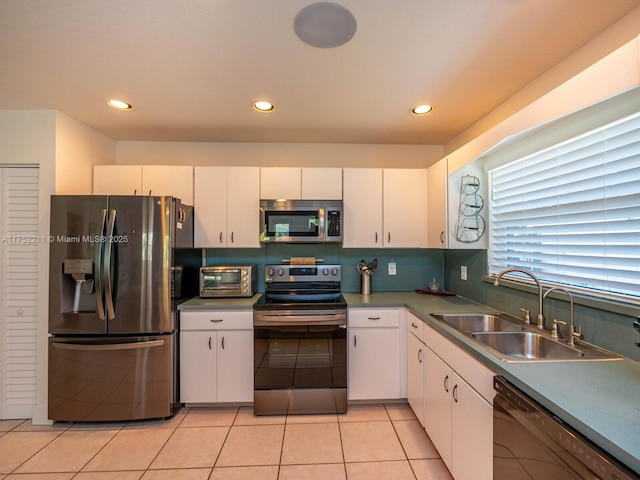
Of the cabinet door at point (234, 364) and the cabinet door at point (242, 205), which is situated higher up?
the cabinet door at point (242, 205)

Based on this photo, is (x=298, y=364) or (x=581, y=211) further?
(x=298, y=364)

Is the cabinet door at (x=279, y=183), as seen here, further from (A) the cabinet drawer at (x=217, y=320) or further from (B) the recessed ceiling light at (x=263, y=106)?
(A) the cabinet drawer at (x=217, y=320)

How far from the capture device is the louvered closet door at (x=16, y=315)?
7.36 ft

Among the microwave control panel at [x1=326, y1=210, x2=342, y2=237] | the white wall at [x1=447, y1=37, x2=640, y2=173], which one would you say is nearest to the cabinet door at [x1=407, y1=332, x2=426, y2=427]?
the microwave control panel at [x1=326, y1=210, x2=342, y2=237]

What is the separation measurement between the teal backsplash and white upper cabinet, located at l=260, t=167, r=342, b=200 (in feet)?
1.87

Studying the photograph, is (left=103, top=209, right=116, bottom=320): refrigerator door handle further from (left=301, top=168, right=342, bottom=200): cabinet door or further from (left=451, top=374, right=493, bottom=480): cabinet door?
(left=451, top=374, right=493, bottom=480): cabinet door

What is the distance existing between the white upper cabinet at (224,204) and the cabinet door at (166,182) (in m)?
0.10

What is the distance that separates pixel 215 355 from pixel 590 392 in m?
2.27

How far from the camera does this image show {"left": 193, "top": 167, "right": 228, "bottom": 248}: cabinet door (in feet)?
8.47

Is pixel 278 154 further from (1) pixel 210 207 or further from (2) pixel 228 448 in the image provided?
(2) pixel 228 448

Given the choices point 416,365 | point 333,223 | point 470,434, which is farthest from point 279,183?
point 470,434

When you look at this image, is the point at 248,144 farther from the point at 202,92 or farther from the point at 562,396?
the point at 562,396

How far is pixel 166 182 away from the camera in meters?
2.56

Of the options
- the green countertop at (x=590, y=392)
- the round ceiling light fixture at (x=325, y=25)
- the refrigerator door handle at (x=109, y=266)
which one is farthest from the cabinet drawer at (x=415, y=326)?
the refrigerator door handle at (x=109, y=266)
